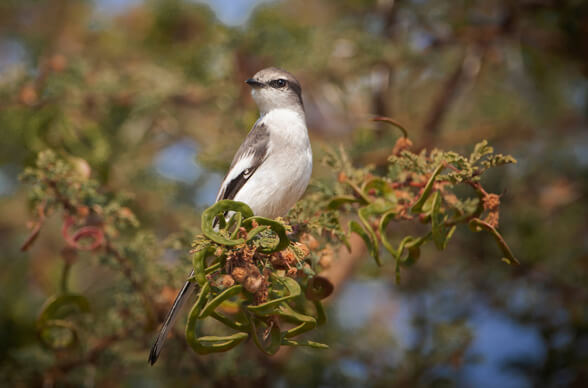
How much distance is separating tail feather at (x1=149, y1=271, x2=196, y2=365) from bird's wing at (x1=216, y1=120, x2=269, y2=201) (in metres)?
0.70

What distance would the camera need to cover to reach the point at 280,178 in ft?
8.73

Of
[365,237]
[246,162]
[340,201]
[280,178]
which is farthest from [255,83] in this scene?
[365,237]

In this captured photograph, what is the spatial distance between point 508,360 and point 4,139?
13.8ft

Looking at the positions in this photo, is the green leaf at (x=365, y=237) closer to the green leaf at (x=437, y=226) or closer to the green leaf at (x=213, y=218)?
the green leaf at (x=437, y=226)

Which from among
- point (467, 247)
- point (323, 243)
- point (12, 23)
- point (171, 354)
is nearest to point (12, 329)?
point (171, 354)

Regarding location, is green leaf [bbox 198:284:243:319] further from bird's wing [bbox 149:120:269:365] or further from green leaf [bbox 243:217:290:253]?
bird's wing [bbox 149:120:269:365]

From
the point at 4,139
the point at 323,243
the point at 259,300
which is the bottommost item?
the point at 259,300

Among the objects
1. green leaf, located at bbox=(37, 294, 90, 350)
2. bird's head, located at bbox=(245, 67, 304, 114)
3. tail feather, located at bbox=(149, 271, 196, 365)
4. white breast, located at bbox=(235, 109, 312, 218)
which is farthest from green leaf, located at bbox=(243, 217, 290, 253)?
bird's head, located at bbox=(245, 67, 304, 114)

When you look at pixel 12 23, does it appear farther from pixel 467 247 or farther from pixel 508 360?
pixel 508 360

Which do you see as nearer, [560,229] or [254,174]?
[254,174]

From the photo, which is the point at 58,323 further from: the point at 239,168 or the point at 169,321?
the point at 239,168

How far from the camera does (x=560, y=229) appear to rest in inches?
202

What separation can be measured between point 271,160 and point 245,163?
181mm

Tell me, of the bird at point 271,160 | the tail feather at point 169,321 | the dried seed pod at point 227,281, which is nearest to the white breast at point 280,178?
the bird at point 271,160
